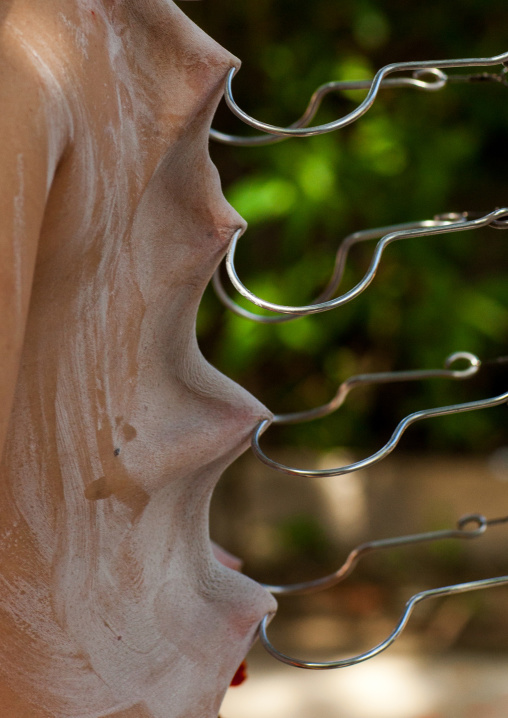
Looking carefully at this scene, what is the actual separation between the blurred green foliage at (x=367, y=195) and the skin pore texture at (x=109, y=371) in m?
1.12

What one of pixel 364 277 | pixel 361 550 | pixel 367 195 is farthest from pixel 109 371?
pixel 367 195

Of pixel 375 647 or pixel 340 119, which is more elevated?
pixel 340 119

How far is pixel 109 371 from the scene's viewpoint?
301mm

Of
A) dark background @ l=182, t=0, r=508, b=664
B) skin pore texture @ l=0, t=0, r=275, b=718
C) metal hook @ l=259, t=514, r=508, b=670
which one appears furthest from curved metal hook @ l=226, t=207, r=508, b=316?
dark background @ l=182, t=0, r=508, b=664

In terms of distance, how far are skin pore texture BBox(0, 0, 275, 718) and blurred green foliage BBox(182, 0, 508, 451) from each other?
3.66 ft

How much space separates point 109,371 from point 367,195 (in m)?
1.25

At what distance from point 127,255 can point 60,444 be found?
0.23 feet

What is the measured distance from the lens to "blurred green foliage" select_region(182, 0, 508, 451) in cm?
148

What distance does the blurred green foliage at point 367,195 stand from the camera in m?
1.48

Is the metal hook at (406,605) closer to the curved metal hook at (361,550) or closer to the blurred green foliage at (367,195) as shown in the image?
the curved metal hook at (361,550)

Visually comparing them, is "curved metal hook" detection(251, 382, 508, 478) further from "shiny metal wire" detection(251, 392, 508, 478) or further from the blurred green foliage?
the blurred green foliage

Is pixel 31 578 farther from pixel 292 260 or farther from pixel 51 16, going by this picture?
pixel 292 260

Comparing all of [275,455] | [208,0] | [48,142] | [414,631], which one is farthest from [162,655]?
[208,0]

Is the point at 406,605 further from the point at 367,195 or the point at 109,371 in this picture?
the point at 367,195
